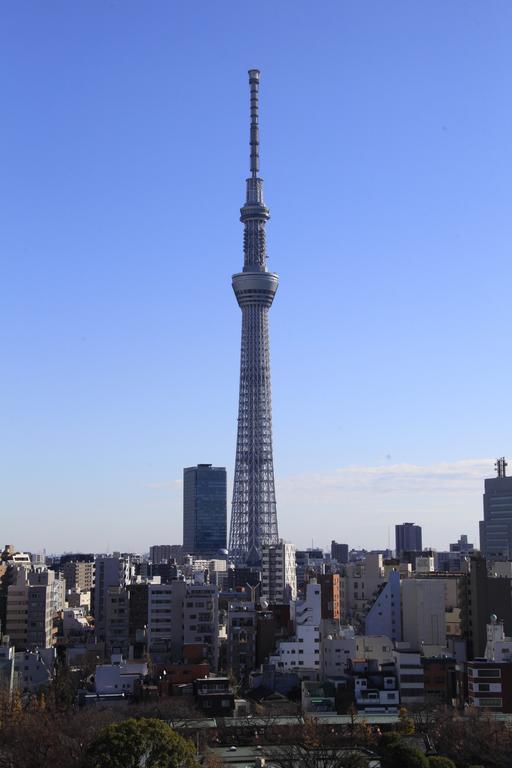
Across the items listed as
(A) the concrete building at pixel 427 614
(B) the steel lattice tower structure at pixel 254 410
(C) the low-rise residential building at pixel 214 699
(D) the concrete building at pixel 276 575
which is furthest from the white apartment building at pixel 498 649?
(B) the steel lattice tower structure at pixel 254 410

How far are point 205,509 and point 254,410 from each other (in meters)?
49.2

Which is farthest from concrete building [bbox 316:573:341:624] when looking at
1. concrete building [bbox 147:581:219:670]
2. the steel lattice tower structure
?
the steel lattice tower structure

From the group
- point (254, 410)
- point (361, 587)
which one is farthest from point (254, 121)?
point (361, 587)

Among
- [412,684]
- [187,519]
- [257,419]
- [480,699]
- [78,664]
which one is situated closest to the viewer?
[480,699]

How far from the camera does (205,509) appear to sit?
5482 inches

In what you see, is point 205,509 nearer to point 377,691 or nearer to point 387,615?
point 387,615

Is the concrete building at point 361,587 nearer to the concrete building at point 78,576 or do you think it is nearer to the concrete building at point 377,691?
the concrete building at point 377,691

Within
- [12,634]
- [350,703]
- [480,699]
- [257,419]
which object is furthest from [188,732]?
[257,419]

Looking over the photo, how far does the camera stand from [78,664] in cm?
Answer: 4197

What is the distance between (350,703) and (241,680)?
6.97 metres

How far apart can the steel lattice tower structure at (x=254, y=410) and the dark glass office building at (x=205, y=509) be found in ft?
148

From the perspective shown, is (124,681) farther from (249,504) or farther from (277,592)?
(249,504)

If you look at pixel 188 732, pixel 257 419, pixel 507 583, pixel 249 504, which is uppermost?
pixel 257 419

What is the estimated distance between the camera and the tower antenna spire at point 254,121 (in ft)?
306
